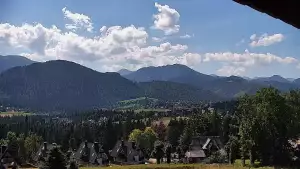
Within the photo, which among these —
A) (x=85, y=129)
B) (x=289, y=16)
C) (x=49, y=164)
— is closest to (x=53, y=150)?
(x=49, y=164)

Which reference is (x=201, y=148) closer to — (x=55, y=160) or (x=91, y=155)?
(x=91, y=155)

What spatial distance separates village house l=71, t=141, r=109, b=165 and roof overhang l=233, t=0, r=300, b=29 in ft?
395

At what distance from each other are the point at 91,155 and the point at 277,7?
12433 cm

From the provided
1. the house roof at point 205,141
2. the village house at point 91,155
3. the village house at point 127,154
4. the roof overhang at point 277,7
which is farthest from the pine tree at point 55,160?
the house roof at point 205,141

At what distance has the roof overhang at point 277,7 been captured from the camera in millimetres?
2891

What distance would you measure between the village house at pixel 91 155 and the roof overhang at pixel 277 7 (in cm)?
12025

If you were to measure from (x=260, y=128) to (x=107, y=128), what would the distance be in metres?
85.2

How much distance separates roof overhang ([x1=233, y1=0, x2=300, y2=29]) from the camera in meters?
2.89

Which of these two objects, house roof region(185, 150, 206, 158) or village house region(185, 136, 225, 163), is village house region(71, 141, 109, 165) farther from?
village house region(185, 136, 225, 163)

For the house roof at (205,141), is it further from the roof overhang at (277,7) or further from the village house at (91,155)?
the roof overhang at (277,7)

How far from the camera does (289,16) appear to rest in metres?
3.14

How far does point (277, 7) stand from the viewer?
116 inches

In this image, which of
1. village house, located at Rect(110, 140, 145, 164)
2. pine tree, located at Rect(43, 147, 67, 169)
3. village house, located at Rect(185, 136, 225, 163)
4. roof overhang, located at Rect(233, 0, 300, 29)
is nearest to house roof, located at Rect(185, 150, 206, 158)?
village house, located at Rect(185, 136, 225, 163)

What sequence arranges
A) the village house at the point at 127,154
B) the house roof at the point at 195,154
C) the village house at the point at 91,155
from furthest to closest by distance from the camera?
the village house at the point at 127,154 < the village house at the point at 91,155 < the house roof at the point at 195,154
